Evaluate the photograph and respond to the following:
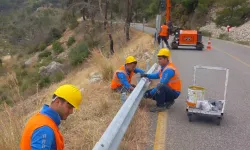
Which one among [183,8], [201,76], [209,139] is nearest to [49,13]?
[183,8]

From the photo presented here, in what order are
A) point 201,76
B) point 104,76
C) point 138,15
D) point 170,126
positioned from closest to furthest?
point 170,126 → point 104,76 → point 201,76 → point 138,15

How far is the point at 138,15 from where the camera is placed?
83.5 meters

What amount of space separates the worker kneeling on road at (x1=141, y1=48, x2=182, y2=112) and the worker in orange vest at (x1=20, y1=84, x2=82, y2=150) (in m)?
4.23

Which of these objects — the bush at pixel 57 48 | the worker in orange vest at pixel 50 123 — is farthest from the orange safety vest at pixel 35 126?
the bush at pixel 57 48

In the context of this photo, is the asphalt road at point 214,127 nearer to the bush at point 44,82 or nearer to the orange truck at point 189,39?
the orange truck at point 189,39

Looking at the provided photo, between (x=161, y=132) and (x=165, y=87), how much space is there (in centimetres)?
147

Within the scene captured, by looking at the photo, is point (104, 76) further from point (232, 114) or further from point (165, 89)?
point (232, 114)

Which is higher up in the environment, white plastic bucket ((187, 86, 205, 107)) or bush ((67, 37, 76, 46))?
white plastic bucket ((187, 86, 205, 107))

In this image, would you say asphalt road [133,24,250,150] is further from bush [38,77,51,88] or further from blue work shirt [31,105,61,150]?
bush [38,77,51,88]

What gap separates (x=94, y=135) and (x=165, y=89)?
8.50 ft

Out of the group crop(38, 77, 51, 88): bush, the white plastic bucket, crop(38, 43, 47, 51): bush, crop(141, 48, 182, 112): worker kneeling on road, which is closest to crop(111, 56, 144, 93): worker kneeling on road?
crop(141, 48, 182, 112): worker kneeling on road

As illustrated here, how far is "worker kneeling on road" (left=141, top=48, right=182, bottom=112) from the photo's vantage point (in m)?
7.38

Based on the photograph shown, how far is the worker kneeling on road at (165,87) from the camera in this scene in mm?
7383

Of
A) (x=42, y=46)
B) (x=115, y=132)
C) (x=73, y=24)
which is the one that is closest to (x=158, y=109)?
(x=115, y=132)
